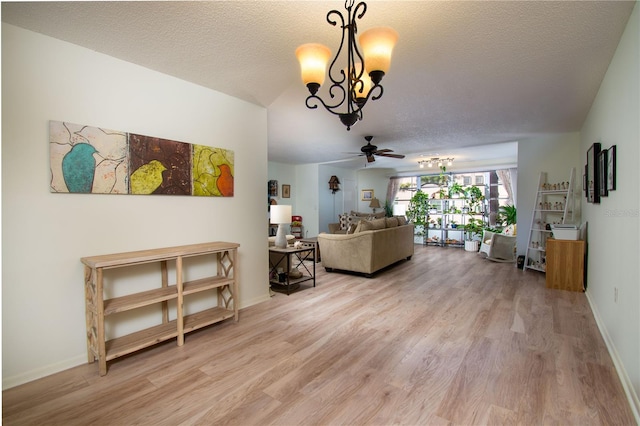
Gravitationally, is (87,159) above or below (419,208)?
above

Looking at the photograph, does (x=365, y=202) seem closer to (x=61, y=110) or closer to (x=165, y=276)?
(x=165, y=276)

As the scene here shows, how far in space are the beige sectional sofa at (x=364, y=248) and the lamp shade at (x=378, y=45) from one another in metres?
3.30

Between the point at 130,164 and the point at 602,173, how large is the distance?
426 centimetres

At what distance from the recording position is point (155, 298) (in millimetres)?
2395

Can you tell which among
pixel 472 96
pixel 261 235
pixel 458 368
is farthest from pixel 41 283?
pixel 472 96

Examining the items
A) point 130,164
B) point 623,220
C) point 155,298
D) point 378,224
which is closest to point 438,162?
point 378,224

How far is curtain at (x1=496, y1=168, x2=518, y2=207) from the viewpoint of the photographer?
7.73 m

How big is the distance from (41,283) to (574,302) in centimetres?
524

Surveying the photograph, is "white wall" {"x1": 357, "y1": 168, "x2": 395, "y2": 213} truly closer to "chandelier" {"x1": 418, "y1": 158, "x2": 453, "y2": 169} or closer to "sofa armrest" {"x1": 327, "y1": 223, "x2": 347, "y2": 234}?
"chandelier" {"x1": 418, "y1": 158, "x2": 453, "y2": 169}

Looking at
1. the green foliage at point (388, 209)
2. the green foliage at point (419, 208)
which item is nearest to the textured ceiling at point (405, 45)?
the green foliage at point (419, 208)

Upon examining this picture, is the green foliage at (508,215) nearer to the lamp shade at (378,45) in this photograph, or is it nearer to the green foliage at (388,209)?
the green foliage at (388,209)

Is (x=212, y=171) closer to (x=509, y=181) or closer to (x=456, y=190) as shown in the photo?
(x=456, y=190)

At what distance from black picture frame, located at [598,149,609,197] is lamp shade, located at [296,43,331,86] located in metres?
2.62

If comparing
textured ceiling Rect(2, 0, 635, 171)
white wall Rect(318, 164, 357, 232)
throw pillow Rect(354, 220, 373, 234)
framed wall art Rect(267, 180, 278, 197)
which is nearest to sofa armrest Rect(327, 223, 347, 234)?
white wall Rect(318, 164, 357, 232)
